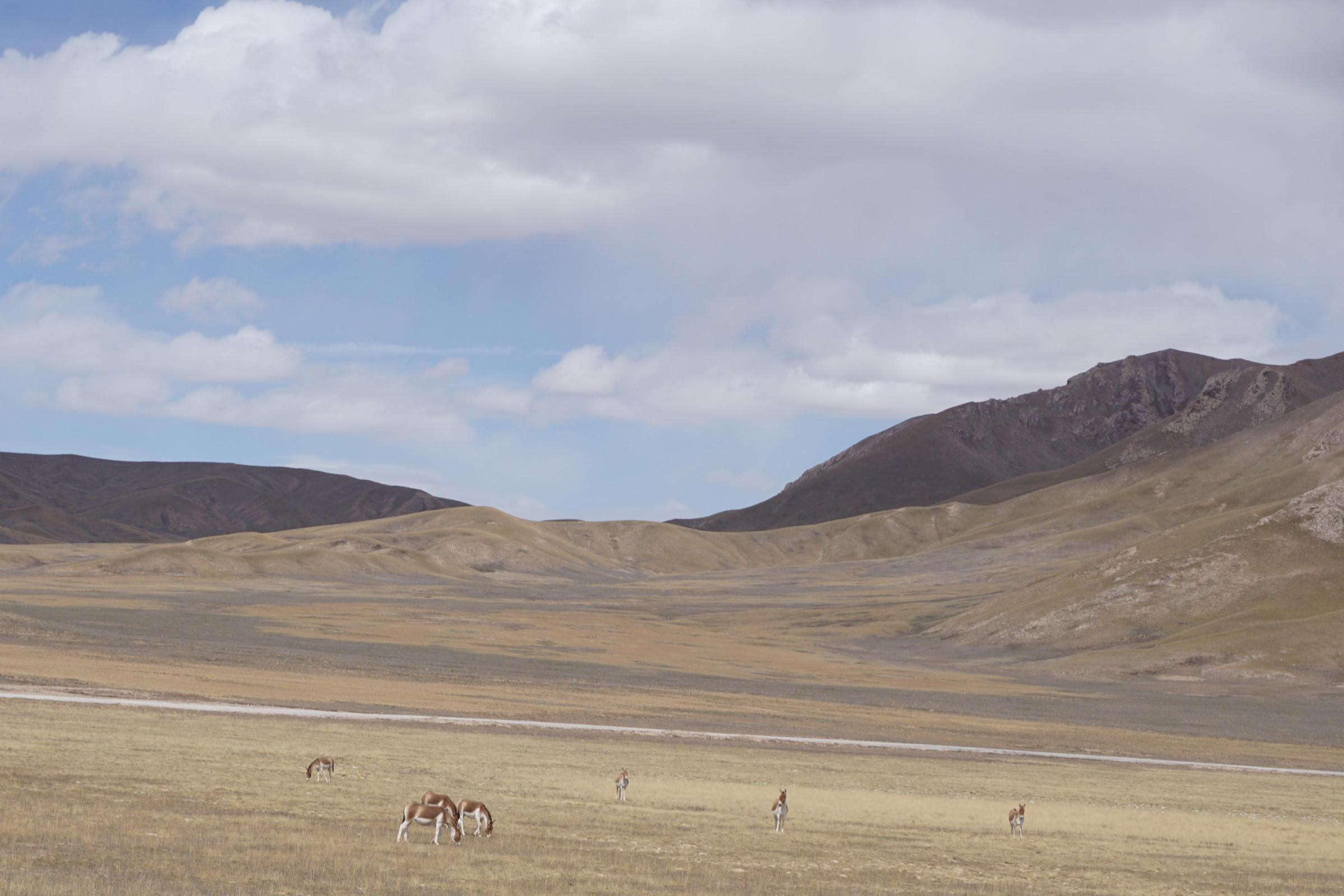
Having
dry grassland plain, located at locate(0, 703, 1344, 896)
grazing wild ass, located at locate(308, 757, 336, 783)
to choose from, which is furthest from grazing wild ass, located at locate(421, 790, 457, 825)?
grazing wild ass, located at locate(308, 757, 336, 783)

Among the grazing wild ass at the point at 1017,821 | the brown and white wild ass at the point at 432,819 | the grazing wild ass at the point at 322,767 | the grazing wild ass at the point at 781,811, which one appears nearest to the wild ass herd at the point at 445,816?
the brown and white wild ass at the point at 432,819

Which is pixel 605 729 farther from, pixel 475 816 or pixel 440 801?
pixel 440 801

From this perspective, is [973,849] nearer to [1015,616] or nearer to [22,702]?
[22,702]

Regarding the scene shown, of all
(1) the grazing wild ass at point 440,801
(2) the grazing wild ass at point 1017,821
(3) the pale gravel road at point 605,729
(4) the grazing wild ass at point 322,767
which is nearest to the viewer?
(1) the grazing wild ass at point 440,801

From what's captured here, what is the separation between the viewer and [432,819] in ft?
67.1

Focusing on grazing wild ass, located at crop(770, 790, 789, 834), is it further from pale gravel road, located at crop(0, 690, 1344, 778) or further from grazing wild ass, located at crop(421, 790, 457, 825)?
pale gravel road, located at crop(0, 690, 1344, 778)

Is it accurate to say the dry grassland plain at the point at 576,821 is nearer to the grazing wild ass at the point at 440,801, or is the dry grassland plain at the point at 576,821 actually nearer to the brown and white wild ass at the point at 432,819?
the brown and white wild ass at the point at 432,819

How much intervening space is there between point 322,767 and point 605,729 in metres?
22.2

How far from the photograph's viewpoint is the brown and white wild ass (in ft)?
65.8

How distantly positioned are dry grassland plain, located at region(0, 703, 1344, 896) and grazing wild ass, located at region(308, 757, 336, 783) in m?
Answer: 0.51

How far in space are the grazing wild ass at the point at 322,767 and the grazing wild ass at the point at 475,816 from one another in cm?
649

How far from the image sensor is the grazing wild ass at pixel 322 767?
27250mm

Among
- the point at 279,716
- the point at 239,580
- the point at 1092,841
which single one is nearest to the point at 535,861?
the point at 1092,841

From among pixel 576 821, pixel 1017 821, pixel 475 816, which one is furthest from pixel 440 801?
pixel 1017 821
